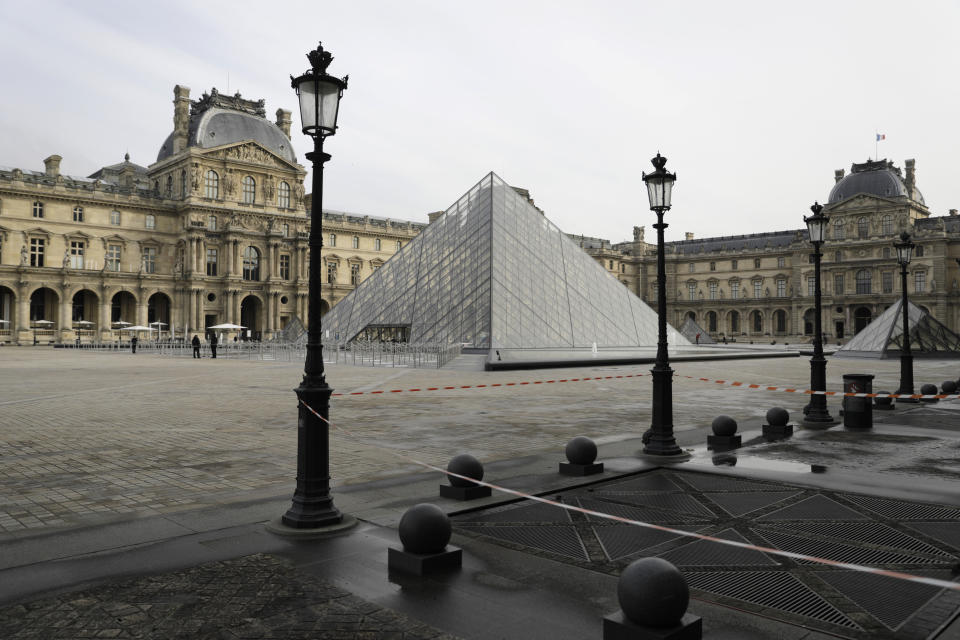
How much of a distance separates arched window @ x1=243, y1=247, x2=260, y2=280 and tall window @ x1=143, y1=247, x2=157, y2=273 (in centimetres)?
714

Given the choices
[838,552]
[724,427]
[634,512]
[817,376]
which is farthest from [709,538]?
[817,376]

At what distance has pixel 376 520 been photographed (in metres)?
4.89

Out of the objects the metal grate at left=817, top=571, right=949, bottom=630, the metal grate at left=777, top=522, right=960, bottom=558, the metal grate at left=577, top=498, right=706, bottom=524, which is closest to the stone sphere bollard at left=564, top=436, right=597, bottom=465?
the metal grate at left=577, top=498, right=706, bottom=524

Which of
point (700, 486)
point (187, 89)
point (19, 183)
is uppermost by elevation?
point (187, 89)

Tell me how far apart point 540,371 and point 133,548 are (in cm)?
1792

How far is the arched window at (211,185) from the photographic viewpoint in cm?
5797

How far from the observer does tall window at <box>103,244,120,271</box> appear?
55.1 m

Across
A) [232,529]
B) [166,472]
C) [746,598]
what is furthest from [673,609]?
[166,472]

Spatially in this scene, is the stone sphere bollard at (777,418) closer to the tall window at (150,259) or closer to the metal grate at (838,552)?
the metal grate at (838,552)

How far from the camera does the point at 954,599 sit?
3473 mm

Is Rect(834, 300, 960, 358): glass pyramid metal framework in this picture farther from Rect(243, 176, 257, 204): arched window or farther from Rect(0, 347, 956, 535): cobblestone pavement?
Rect(243, 176, 257, 204): arched window

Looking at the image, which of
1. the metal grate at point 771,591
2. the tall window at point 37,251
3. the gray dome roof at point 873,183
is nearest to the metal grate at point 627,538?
the metal grate at point 771,591

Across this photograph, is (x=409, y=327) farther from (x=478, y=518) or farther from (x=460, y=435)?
(x=478, y=518)

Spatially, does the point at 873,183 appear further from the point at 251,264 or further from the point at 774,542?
the point at 774,542
